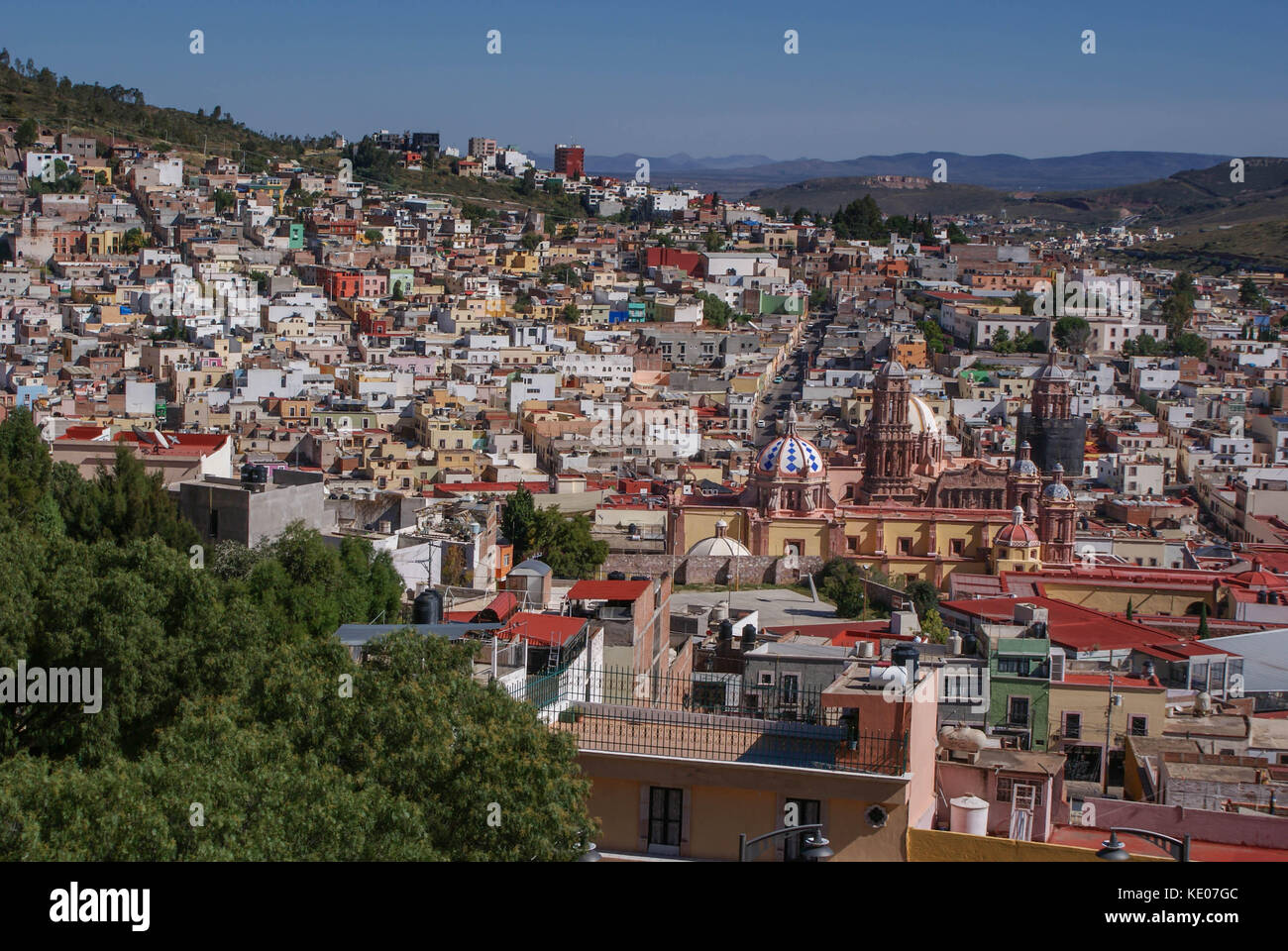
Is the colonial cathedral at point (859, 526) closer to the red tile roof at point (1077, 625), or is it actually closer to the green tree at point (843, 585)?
the green tree at point (843, 585)

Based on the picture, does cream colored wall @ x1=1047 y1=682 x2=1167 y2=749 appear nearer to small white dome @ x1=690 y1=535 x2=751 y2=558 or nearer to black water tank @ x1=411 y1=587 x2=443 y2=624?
black water tank @ x1=411 y1=587 x2=443 y2=624

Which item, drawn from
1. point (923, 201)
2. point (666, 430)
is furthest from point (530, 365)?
point (923, 201)

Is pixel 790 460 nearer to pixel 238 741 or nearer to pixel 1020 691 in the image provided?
pixel 1020 691

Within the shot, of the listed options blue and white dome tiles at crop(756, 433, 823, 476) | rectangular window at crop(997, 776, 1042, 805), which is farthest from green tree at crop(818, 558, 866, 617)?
rectangular window at crop(997, 776, 1042, 805)

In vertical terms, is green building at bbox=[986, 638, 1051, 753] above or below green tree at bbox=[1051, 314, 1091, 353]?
below

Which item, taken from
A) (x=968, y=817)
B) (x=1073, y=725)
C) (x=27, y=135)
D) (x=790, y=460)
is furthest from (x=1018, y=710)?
(x=27, y=135)

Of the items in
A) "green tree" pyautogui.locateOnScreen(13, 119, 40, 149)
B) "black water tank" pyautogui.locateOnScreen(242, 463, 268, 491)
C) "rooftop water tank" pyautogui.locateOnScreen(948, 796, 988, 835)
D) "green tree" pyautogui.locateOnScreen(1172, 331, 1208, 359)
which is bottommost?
"rooftop water tank" pyautogui.locateOnScreen(948, 796, 988, 835)

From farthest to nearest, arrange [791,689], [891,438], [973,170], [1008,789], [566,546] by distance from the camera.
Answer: [973,170] < [891,438] < [566,546] < [791,689] < [1008,789]
